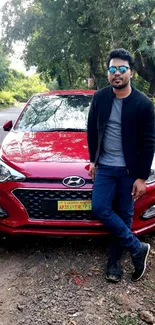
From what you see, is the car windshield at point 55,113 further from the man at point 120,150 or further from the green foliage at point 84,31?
the green foliage at point 84,31

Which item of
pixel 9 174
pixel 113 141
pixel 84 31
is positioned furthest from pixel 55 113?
pixel 84 31

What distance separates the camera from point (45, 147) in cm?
353

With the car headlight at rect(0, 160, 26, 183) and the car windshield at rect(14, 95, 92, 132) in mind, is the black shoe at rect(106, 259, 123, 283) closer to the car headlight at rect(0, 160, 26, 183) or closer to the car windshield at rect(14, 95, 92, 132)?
the car headlight at rect(0, 160, 26, 183)

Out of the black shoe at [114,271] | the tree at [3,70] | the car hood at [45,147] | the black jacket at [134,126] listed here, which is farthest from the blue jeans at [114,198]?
the tree at [3,70]

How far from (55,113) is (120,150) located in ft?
6.72

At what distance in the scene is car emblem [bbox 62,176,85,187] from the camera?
2.95 metres

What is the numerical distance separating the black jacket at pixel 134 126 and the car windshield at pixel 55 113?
1.51 m

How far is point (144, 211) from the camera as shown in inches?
121

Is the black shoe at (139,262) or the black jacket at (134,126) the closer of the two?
the black jacket at (134,126)

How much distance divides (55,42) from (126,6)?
6.89 m

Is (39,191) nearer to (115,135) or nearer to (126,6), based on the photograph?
(115,135)

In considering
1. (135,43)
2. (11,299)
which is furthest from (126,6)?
(11,299)

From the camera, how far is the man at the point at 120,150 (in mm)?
2453

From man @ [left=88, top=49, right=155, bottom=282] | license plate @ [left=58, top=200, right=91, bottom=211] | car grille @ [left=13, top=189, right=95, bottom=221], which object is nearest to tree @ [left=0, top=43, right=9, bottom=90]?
car grille @ [left=13, top=189, right=95, bottom=221]
